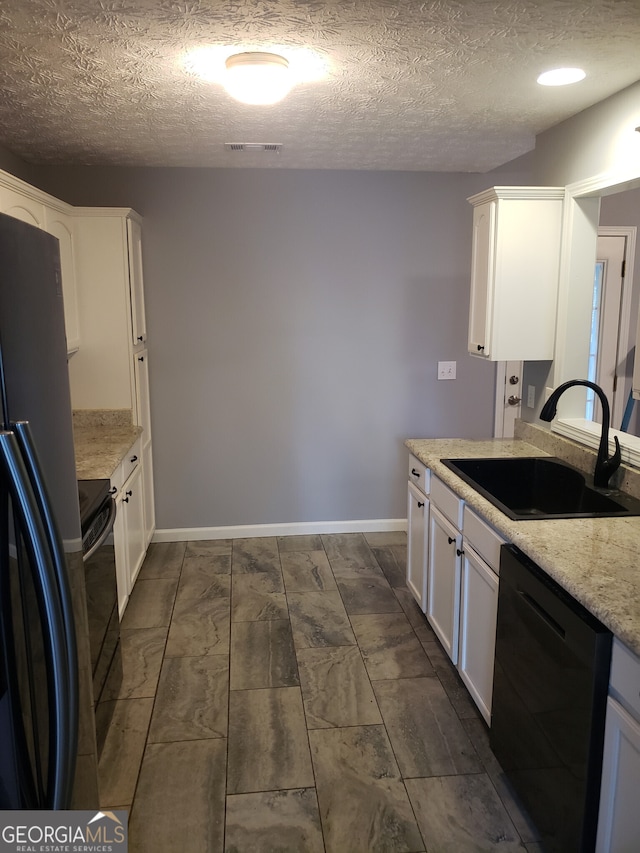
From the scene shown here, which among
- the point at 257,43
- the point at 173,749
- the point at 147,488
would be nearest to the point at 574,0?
the point at 257,43

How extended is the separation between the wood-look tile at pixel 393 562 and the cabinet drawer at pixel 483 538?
134 centimetres

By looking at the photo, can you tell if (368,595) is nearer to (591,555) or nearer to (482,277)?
(482,277)

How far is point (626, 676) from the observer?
4.85 feet

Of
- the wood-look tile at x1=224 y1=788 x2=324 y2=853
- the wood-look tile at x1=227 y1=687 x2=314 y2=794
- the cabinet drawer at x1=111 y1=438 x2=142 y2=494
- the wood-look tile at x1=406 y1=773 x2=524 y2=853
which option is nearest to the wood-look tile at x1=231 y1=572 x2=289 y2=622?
the wood-look tile at x1=227 y1=687 x2=314 y2=794

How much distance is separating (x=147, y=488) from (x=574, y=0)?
11.1 ft

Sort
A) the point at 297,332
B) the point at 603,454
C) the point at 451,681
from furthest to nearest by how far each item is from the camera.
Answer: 1. the point at 297,332
2. the point at 451,681
3. the point at 603,454

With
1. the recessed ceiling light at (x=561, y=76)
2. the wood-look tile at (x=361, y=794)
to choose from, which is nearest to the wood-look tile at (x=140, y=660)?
the wood-look tile at (x=361, y=794)

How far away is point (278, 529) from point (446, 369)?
5.21 ft

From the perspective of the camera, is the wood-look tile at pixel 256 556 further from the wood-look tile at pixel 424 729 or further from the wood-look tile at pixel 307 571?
the wood-look tile at pixel 424 729

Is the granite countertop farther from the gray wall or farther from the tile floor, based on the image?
the gray wall

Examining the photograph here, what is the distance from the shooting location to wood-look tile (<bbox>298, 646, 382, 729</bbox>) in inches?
102

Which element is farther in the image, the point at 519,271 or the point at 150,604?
the point at 150,604

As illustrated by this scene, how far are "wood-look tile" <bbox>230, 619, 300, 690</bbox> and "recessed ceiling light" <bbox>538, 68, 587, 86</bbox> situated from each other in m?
2.57

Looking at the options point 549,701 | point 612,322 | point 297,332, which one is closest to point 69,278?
point 297,332
